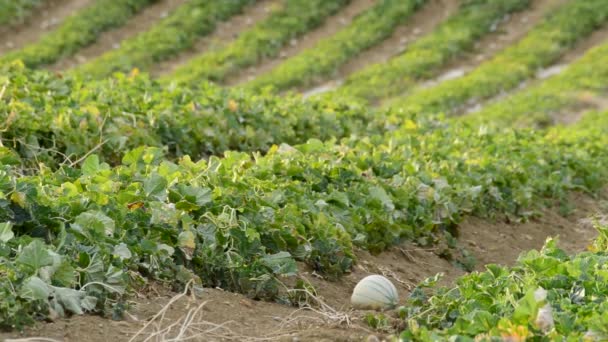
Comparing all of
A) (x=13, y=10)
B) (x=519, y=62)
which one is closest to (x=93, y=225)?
(x=519, y=62)

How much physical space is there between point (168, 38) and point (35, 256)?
66.8 feet

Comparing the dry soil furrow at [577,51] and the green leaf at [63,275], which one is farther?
the dry soil furrow at [577,51]

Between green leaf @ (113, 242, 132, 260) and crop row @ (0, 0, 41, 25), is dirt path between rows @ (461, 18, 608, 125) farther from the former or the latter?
green leaf @ (113, 242, 132, 260)

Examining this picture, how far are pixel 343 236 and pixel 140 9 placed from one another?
21.7 meters

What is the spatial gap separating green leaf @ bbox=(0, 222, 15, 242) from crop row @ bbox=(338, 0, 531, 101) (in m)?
15.0

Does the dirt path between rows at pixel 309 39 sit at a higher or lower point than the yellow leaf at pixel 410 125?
lower

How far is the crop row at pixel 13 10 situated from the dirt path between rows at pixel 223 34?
13.7ft

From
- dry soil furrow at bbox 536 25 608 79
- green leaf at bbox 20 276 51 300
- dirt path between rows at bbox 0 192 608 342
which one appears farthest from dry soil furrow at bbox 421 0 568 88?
green leaf at bbox 20 276 51 300

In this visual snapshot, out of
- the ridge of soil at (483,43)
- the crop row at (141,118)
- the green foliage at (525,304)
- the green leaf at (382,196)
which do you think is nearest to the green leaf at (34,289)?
the green foliage at (525,304)

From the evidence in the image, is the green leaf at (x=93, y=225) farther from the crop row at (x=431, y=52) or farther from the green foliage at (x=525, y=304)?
the crop row at (x=431, y=52)

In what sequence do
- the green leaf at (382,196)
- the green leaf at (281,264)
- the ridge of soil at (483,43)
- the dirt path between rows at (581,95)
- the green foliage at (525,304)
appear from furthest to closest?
1. the ridge of soil at (483,43)
2. the dirt path between rows at (581,95)
3. the green leaf at (382,196)
4. the green leaf at (281,264)
5. the green foliage at (525,304)

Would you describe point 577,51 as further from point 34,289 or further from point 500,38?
point 34,289

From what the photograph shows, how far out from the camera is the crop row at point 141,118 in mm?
7793

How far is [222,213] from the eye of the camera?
5.66m
